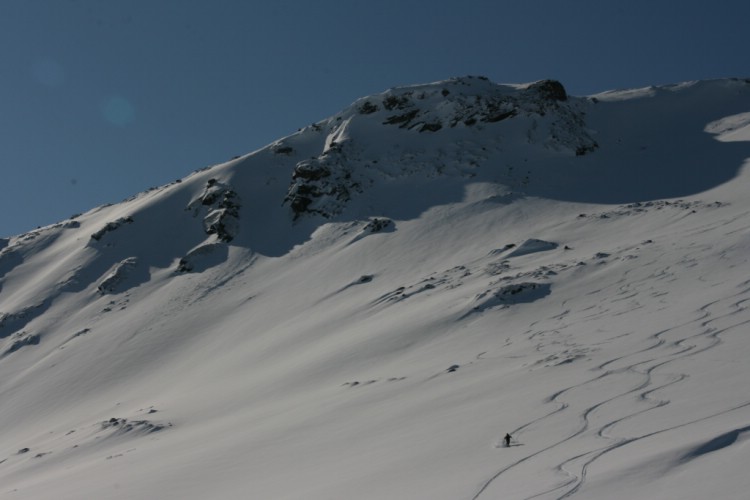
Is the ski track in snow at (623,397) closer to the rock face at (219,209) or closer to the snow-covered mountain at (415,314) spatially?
the snow-covered mountain at (415,314)

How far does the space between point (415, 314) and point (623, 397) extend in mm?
14601

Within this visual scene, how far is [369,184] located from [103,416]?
26494mm

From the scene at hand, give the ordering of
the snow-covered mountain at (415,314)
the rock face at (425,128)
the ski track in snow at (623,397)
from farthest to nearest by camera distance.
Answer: the rock face at (425,128) → the snow-covered mountain at (415,314) → the ski track in snow at (623,397)

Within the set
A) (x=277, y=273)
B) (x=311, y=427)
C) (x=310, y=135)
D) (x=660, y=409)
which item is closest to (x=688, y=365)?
(x=660, y=409)

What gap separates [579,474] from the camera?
7609mm

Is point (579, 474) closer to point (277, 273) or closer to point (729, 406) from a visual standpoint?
point (729, 406)

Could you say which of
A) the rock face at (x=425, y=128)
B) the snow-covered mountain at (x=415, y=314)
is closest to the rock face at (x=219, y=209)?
the snow-covered mountain at (x=415, y=314)

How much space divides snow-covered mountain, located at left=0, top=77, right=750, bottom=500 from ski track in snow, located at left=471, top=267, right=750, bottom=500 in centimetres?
7

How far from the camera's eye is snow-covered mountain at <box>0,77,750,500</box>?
1020cm

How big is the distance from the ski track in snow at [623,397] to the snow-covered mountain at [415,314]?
0.23 ft

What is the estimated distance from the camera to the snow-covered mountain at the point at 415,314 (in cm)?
1020

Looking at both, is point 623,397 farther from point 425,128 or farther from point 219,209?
point 425,128

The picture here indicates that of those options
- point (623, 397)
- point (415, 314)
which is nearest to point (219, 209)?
point (415, 314)

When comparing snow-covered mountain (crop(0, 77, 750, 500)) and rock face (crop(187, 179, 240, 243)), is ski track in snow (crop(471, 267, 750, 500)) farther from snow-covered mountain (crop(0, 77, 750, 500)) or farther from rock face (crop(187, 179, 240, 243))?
rock face (crop(187, 179, 240, 243))
